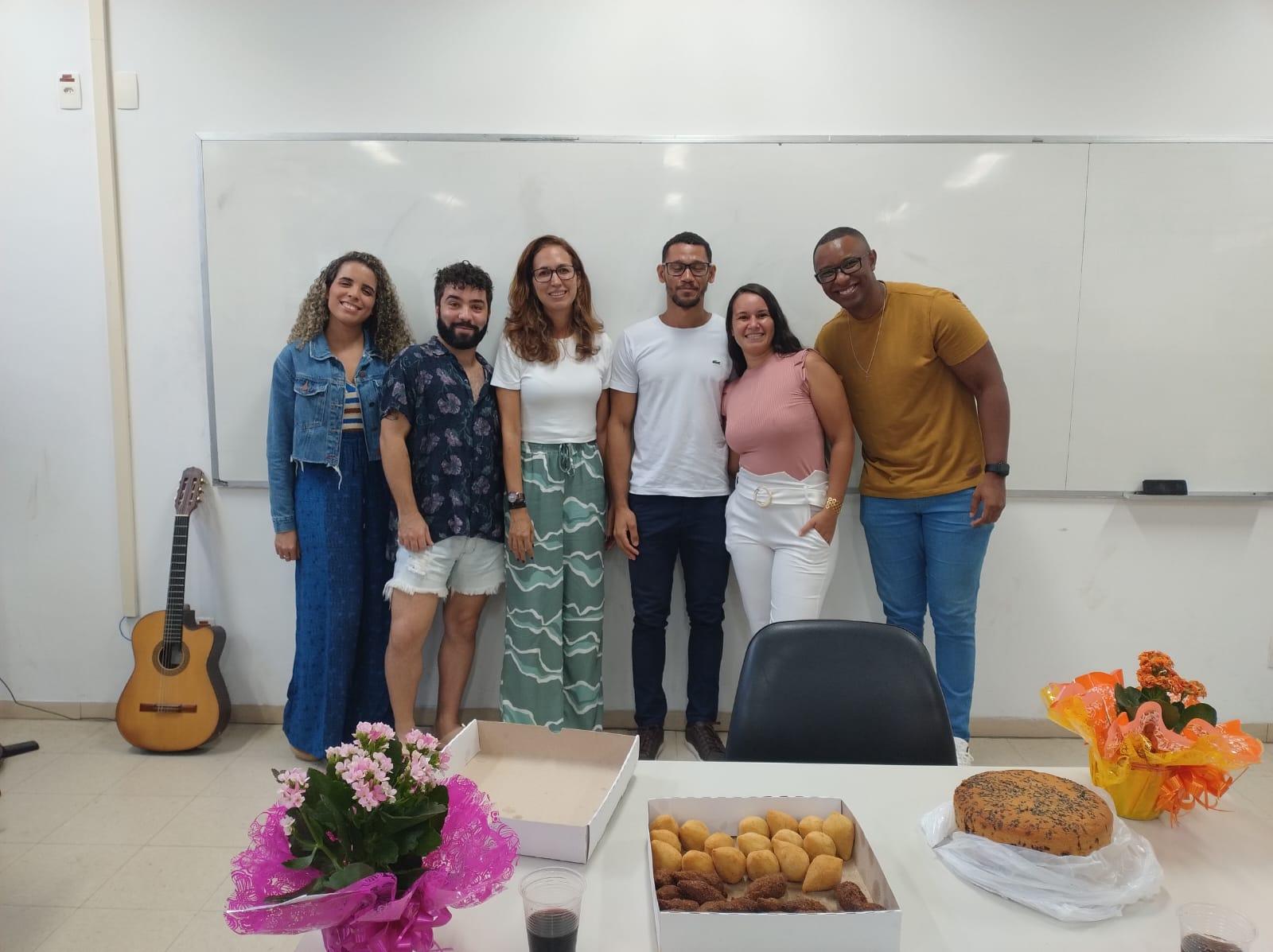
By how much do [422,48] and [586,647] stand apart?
212 cm

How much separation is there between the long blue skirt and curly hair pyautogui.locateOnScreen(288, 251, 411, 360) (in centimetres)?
34

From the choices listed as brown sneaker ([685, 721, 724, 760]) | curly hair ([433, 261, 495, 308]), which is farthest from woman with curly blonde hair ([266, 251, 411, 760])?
brown sneaker ([685, 721, 724, 760])

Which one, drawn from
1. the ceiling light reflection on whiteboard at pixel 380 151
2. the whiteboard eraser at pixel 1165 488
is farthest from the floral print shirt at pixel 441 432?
the whiteboard eraser at pixel 1165 488

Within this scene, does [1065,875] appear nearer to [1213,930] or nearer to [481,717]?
[1213,930]

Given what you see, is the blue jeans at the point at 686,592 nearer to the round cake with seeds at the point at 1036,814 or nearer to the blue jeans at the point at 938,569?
the blue jeans at the point at 938,569

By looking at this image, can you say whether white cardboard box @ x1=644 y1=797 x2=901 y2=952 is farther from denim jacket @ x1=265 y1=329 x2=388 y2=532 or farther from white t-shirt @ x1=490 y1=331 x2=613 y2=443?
denim jacket @ x1=265 y1=329 x2=388 y2=532

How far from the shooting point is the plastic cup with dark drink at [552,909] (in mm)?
854

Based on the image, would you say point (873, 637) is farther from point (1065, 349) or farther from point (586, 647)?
point (1065, 349)

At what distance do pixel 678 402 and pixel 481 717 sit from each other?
4.62ft

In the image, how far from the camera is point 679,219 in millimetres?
2803

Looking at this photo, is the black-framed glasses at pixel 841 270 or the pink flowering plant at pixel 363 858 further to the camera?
the black-framed glasses at pixel 841 270

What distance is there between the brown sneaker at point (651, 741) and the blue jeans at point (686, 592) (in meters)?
0.02

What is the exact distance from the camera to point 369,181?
2.81 m

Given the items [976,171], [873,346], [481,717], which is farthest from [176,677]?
[976,171]
